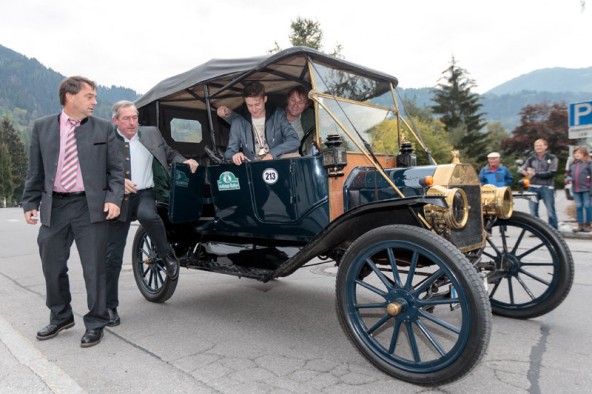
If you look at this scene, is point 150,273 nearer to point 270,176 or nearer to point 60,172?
point 60,172

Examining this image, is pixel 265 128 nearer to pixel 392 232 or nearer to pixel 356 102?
pixel 356 102

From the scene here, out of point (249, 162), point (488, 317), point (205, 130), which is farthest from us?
point (205, 130)

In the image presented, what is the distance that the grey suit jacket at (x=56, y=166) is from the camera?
3.10m

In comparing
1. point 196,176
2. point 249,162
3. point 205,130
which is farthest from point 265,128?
point 205,130

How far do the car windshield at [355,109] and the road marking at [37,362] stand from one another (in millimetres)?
2285

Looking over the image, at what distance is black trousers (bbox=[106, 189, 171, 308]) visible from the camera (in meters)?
3.62

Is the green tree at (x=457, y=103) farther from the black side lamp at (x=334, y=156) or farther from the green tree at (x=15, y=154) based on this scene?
the green tree at (x=15, y=154)

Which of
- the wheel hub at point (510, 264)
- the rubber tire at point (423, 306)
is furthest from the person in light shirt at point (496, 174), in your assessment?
the rubber tire at point (423, 306)

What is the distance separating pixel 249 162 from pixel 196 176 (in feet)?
2.40

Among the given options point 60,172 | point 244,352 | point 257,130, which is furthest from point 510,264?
point 60,172

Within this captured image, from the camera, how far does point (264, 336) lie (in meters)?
3.21

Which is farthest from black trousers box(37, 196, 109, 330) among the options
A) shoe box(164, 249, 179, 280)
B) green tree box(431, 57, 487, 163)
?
green tree box(431, 57, 487, 163)

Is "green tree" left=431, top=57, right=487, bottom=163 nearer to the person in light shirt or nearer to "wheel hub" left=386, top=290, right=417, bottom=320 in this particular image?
the person in light shirt

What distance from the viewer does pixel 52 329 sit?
3.22 metres
